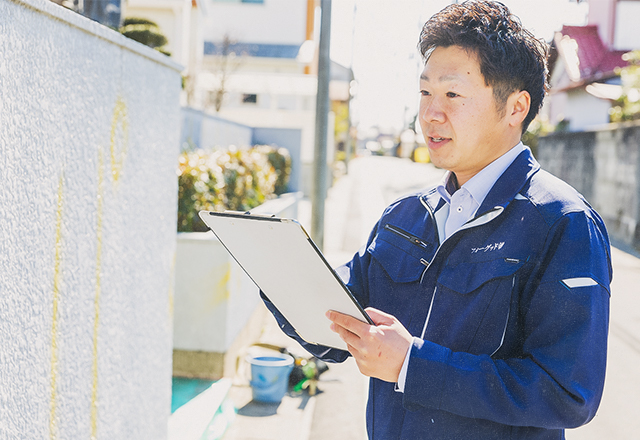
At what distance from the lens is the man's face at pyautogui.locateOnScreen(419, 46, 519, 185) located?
1715 mm

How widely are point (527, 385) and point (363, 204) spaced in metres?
18.3

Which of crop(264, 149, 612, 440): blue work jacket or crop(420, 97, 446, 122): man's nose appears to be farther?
crop(420, 97, 446, 122): man's nose

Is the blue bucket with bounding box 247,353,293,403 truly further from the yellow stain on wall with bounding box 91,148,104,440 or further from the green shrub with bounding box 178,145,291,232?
the yellow stain on wall with bounding box 91,148,104,440

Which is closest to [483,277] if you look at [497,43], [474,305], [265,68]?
[474,305]

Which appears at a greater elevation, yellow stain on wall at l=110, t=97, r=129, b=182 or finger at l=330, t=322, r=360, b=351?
yellow stain on wall at l=110, t=97, r=129, b=182

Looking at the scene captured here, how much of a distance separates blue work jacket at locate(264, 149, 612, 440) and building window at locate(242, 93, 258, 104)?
28.1m

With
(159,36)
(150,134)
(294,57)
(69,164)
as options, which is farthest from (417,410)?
(294,57)

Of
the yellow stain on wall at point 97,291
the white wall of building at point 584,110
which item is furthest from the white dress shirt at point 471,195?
the white wall of building at point 584,110

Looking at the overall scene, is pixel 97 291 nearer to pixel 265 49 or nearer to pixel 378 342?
pixel 378 342

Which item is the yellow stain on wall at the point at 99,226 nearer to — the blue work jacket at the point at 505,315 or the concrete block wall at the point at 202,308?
the blue work jacket at the point at 505,315

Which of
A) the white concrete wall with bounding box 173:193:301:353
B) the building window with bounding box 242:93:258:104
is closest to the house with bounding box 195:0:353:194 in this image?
the building window with bounding box 242:93:258:104

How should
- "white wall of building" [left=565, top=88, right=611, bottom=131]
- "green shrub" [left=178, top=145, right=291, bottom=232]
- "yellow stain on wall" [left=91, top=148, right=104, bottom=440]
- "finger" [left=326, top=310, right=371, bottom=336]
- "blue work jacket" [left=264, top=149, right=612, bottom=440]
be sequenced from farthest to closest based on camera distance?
"white wall of building" [left=565, top=88, right=611, bottom=131] < "green shrub" [left=178, top=145, right=291, bottom=232] < "yellow stain on wall" [left=91, top=148, right=104, bottom=440] < "finger" [left=326, top=310, right=371, bottom=336] < "blue work jacket" [left=264, top=149, right=612, bottom=440]

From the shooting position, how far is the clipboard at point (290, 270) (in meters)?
1.51

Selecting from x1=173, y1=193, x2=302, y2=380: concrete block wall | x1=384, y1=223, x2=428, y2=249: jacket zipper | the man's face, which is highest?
the man's face
